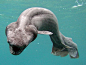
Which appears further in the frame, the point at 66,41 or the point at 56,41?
the point at 66,41

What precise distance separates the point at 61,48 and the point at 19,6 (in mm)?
18191

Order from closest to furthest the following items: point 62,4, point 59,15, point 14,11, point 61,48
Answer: point 61,48 < point 62,4 < point 14,11 < point 59,15

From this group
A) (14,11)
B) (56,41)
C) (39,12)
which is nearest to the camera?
(39,12)

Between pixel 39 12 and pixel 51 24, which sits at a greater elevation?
Answer: pixel 39 12

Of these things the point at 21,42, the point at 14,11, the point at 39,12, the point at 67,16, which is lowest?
the point at 67,16

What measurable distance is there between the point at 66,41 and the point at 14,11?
20.2 m

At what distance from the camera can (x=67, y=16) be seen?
2845 cm

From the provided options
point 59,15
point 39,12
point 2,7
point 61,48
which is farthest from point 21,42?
point 59,15

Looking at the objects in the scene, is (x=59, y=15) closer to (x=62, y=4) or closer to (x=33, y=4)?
(x=62, y=4)

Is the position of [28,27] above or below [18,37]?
above

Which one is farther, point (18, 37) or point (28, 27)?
point (28, 27)

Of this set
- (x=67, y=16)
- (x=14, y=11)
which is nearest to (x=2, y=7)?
(x=14, y=11)

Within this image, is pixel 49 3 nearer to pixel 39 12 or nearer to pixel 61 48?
pixel 61 48

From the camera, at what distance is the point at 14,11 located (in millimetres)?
25438
